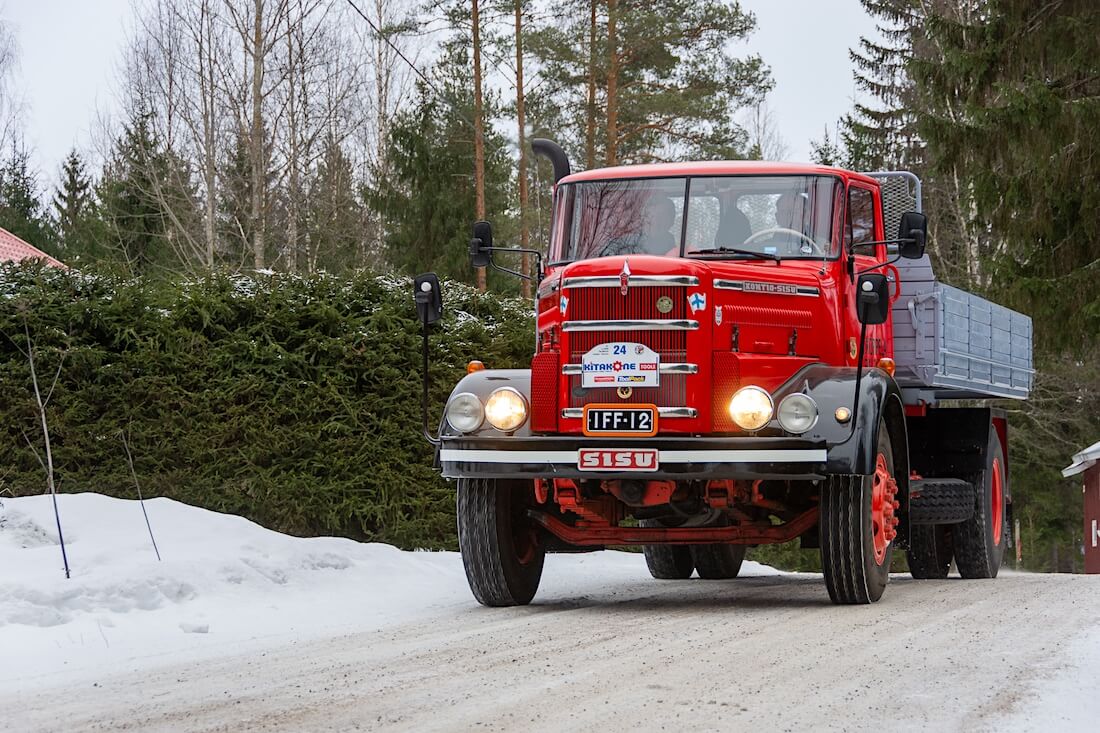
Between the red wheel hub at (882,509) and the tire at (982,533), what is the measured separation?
3.61 meters

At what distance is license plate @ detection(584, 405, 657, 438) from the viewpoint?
8.76 m

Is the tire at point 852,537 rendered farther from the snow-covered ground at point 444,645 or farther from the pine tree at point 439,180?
the pine tree at point 439,180

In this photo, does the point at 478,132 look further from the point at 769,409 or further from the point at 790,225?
the point at 769,409

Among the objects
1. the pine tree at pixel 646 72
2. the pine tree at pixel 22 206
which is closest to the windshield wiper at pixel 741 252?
the pine tree at pixel 646 72

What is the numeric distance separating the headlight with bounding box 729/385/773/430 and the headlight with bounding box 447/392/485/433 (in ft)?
5.23

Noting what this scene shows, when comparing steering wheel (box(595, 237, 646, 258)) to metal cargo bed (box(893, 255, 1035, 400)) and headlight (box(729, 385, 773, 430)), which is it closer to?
headlight (box(729, 385, 773, 430))

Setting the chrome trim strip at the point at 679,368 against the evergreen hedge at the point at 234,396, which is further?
the evergreen hedge at the point at 234,396

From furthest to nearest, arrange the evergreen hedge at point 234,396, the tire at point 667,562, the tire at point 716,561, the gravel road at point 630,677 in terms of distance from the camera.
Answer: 1. the tire at point 716,561
2. the tire at point 667,562
3. the evergreen hedge at point 234,396
4. the gravel road at point 630,677

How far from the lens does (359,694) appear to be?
232 inches

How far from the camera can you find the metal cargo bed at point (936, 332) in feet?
38.1

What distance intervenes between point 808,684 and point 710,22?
86.9 feet

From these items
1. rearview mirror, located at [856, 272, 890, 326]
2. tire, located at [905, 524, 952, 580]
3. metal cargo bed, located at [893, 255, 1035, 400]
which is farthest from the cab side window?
tire, located at [905, 524, 952, 580]

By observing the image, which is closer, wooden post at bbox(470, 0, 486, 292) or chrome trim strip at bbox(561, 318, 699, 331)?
chrome trim strip at bbox(561, 318, 699, 331)

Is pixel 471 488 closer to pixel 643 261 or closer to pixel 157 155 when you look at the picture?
pixel 643 261
